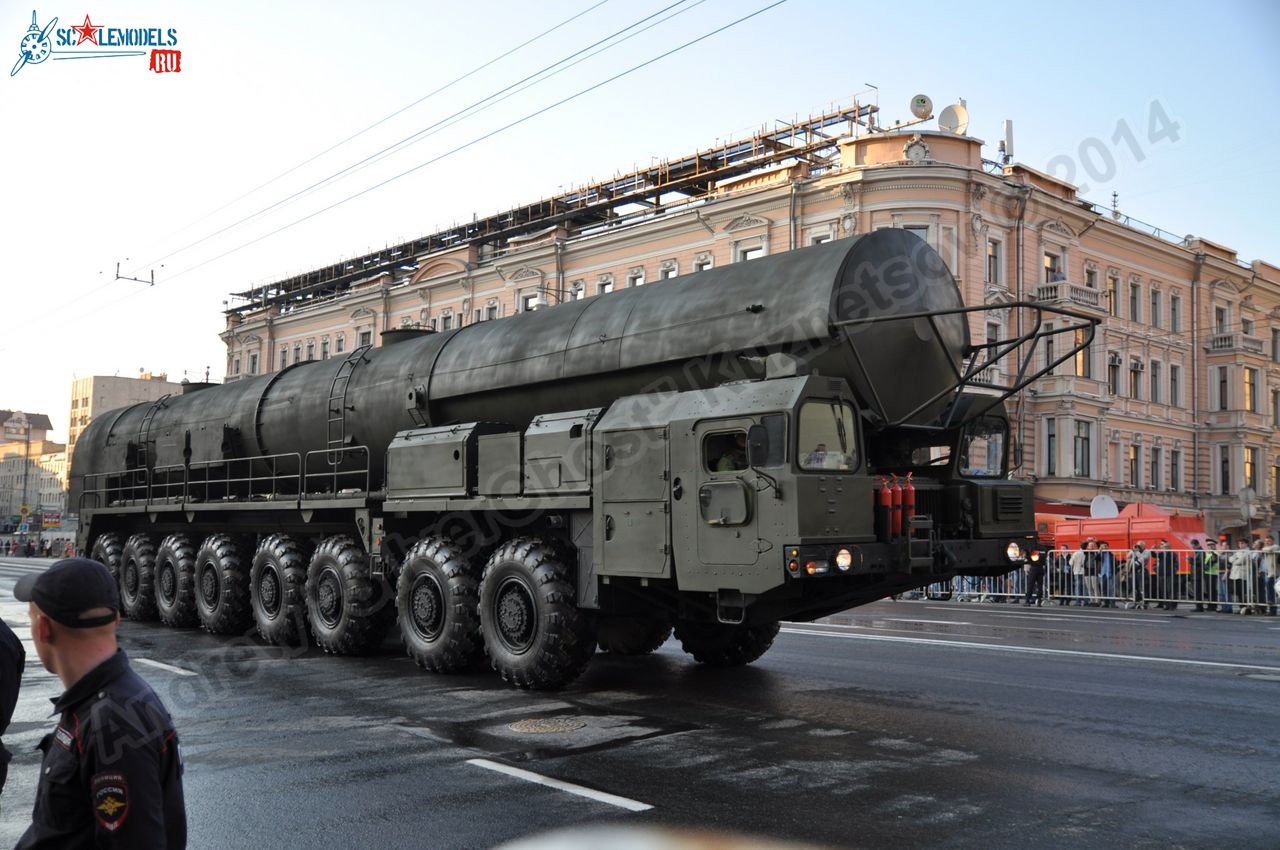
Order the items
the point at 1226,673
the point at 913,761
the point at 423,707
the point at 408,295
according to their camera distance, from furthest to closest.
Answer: the point at 408,295
the point at 1226,673
the point at 423,707
the point at 913,761

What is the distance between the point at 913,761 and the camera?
7.16 meters

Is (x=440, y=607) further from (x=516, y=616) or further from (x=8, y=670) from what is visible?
(x=8, y=670)

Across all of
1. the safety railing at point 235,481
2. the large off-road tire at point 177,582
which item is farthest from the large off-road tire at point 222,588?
the safety railing at point 235,481

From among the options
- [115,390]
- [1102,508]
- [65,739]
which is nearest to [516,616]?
[65,739]

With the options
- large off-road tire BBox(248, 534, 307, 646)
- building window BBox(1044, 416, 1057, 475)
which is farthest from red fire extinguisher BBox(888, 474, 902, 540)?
building window BBox(1044, 416, 1057, 475)

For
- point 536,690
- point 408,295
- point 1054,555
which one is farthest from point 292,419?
point 408,295

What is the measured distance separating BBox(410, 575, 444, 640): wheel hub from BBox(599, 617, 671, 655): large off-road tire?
2224 millimetres

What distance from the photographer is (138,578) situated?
1739 centimetres

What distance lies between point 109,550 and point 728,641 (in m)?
12.2

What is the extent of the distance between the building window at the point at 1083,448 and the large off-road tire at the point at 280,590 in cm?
3650

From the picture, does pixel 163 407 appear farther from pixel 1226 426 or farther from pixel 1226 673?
pixel 1226 426

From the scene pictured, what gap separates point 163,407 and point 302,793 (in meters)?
13.9

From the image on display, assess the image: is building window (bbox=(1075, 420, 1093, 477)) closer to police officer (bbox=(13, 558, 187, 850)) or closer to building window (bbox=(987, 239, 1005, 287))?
building window (bbox=(987, 239, 1005, 287))

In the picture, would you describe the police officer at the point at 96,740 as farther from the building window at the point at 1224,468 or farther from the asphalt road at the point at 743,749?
the building window at the point at 1224,468
